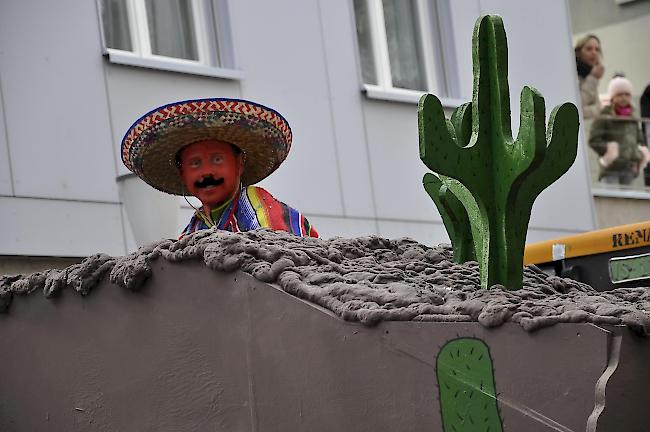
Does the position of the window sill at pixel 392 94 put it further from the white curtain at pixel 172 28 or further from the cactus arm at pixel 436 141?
the cactus arm at pixel 436 141

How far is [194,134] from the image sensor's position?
4801mm

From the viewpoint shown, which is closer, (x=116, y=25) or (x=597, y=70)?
(x=116, y=25)

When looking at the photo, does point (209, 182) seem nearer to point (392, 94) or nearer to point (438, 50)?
point (392, 94)

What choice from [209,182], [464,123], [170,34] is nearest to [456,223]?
[464,123]

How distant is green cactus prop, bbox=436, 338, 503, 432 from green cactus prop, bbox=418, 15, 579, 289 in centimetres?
41

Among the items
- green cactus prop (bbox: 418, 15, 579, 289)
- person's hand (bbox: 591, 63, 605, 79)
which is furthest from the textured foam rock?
person's hand (bbox: 591, 63, 605, 79)

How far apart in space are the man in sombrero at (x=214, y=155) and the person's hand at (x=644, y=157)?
27.2ft

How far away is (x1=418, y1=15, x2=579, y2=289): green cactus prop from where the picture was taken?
3.27 m

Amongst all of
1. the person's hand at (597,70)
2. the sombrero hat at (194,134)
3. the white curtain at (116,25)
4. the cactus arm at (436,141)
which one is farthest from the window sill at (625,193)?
the cactus arm at (436,141)

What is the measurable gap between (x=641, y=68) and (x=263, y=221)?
12.0 metres

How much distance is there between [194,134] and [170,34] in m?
4.65

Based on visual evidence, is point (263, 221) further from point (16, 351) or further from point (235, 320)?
point (235, 320)

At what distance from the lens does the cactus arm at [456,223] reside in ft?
12.6

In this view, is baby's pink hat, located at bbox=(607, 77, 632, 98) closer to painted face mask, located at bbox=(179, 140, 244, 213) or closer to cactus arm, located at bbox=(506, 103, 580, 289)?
painted face mask, located at bbox=(179, 140, 244, 213)
